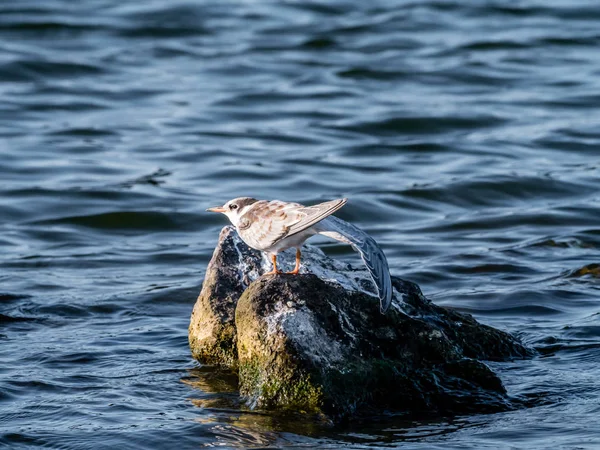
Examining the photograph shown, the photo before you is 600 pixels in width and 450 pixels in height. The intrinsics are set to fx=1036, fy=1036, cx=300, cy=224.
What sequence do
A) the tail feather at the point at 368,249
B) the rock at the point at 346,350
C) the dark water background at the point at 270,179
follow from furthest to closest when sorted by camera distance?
the dark water background at the point at 270,179 < the rock at the point at 346,350 < the tail feather at the point at 368,249

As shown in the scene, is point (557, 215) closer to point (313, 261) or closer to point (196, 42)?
point (313, 261)

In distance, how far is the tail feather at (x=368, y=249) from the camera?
5.79m

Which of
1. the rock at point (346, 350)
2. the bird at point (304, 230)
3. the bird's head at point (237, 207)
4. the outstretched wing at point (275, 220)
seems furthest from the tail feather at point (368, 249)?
the bird's head at point (237, 207)

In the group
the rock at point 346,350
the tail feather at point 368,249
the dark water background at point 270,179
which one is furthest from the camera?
the dark water background at point 270,179

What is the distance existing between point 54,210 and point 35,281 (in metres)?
2.87

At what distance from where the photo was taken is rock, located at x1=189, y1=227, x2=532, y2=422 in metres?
6.23

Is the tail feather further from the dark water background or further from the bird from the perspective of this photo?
the dark water background

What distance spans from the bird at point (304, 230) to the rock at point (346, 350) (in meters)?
0.32

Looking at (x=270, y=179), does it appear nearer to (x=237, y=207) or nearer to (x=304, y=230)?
(x=237, y=207)

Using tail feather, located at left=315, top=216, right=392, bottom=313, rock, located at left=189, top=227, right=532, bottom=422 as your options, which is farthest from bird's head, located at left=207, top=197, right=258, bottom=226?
tail feather, located at left=315, top=216, right=392, bottom=313

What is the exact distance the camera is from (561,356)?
7.58m

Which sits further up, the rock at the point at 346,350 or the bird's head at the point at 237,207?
the bird's head at the point at 237,207

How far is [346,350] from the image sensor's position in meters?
6.35

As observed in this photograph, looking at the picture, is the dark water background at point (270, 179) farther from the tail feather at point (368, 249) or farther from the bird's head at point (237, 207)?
the bird's head at point (237, 207)
